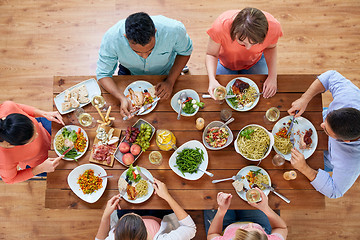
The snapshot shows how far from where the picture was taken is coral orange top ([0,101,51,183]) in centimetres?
205

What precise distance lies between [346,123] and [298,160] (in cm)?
42

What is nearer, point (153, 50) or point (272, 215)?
point (272, 215)

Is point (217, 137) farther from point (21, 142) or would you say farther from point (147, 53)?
point (21, 142)

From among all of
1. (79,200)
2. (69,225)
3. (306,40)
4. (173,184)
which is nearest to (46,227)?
(69,225)

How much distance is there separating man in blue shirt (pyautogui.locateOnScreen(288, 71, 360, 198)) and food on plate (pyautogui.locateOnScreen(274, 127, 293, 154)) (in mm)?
45

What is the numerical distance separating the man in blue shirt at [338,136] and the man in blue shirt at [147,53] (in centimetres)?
105

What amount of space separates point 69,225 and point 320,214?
3.03 m

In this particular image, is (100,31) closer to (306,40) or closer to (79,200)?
(79,200)

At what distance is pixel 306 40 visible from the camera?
11.2 ft

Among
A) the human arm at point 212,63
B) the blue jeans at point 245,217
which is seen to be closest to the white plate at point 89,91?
the human arm at point 212,63

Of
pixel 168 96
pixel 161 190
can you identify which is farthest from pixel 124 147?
pixel 168 96

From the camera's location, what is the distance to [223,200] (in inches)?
76.7

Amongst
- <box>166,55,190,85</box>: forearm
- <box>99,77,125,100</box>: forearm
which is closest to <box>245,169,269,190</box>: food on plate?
<box>166,55,190,85</box>: forearm

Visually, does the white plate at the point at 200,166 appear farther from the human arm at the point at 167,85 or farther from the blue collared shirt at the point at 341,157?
the blue collared shirt at the point at 341,157
